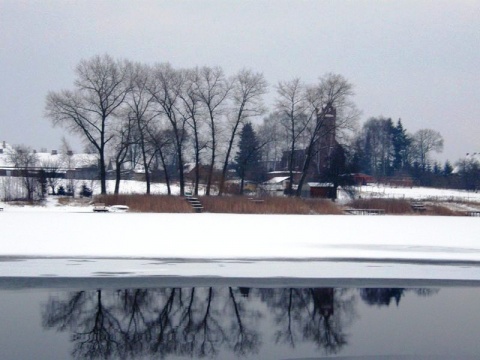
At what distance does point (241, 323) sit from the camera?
31.9 feet

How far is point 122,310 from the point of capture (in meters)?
10.4

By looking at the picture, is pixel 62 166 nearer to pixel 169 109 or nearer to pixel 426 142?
pixel 169 109

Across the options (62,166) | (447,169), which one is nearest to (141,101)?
(62,166)

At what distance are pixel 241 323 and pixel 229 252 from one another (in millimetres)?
7760

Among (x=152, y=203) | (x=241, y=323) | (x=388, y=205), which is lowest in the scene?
(x=241, y=323)

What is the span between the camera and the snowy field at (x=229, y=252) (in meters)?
13.9

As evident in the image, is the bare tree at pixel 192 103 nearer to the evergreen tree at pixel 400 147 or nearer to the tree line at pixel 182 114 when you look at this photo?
the tree line at pixel 182 114

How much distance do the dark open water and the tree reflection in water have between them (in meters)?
0.02

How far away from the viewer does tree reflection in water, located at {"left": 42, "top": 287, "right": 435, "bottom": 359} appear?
8.53 metres

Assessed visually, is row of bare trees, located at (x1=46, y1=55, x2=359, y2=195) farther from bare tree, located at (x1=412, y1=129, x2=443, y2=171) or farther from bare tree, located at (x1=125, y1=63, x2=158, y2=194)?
Result: bare tree, located at (x1=412, y1=129, x2=443, y2=171)

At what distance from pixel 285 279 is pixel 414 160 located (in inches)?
4583

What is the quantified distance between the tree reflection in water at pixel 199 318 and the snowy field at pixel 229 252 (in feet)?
4.70

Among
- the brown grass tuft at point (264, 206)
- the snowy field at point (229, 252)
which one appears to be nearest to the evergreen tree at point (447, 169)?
the brown grass tuft at point (264, 206)

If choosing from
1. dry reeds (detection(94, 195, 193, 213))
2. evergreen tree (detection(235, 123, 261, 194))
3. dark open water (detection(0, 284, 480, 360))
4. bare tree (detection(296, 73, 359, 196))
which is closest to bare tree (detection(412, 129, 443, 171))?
evergreen tree (detection(235, 123, 261, 194))
